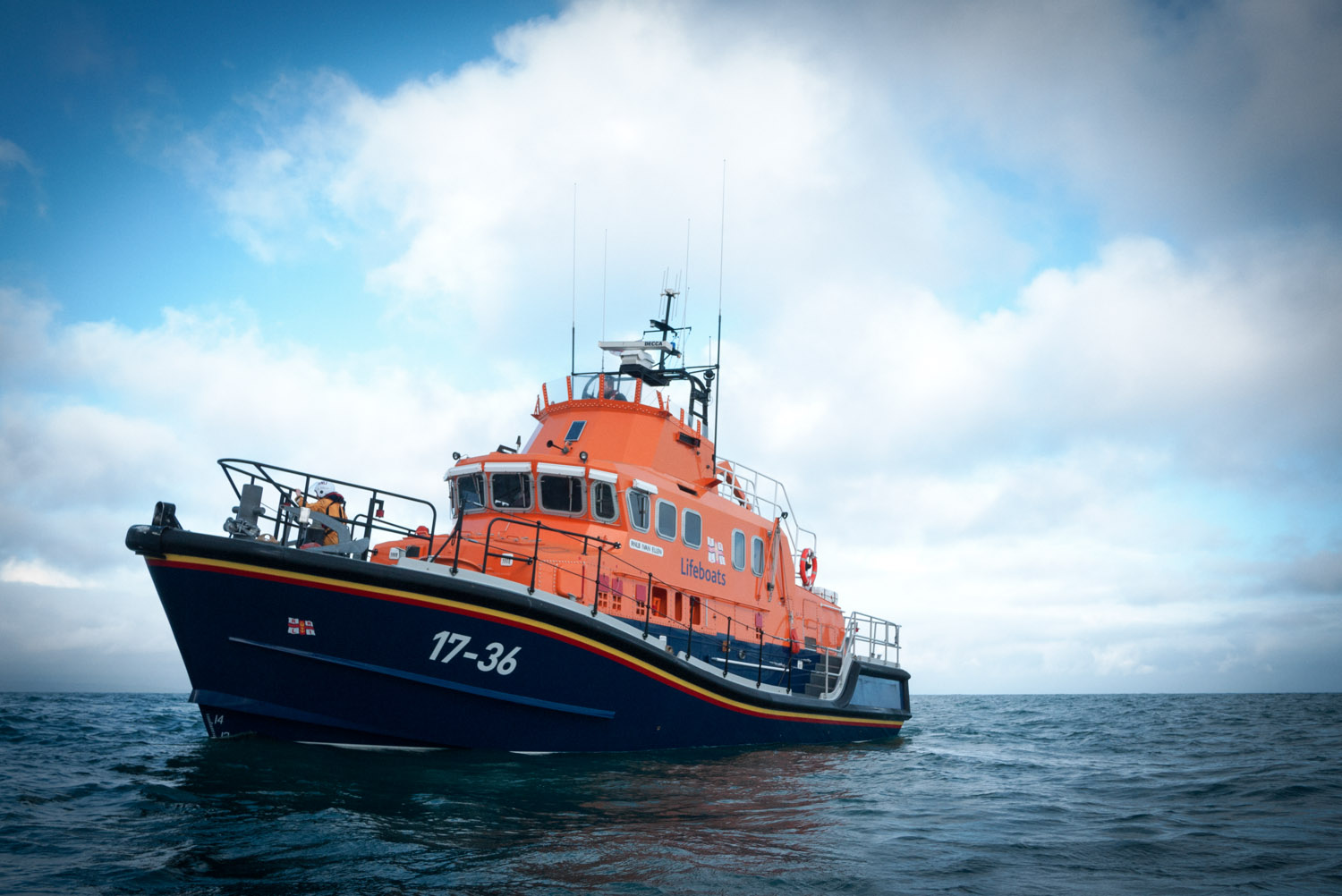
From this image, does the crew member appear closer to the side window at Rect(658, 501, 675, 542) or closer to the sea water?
the sea water

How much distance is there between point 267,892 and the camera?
3.71 meters

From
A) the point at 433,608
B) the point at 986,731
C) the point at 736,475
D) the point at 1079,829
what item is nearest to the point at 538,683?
the point at 433,608

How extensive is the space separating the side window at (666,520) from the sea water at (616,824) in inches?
94.4

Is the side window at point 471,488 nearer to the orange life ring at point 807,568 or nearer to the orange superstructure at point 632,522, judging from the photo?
the orange superstructure at point 632,522

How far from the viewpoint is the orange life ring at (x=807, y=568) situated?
41.9 feet

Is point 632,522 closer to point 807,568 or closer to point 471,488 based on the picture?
point 471,488

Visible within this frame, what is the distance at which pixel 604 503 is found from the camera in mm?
9133

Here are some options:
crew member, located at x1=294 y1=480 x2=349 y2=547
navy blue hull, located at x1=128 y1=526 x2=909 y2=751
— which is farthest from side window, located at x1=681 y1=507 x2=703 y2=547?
crew member, located at x1=294 y1=480 x2=349 y2=547

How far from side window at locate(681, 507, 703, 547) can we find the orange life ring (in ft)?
10.3

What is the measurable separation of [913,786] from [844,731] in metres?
4.34

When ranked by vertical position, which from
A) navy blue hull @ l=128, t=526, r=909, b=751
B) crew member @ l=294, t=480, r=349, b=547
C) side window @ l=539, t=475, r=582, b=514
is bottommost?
navy blue hull @ l=128, t=526, r=909, b=751

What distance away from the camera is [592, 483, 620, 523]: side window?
29.8 ft

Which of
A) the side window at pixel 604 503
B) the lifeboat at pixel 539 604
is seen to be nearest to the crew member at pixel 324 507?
the lifeboat at pixel 539 604

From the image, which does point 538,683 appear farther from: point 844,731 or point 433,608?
point 844,731
